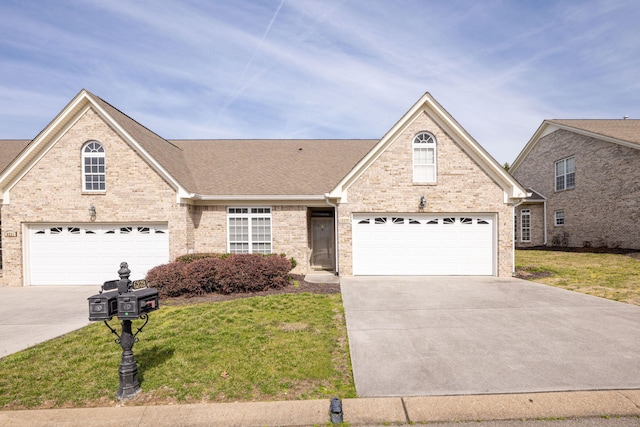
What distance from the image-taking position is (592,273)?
1289 cm

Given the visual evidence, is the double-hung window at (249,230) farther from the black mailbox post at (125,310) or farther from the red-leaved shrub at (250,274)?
the black mailbox post at (125,310)

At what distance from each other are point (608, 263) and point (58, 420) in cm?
2036

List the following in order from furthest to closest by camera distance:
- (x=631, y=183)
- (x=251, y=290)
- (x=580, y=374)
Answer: (x=631, y=183), (x=251, y=290), (x=580, y=374)

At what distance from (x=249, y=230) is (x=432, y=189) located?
7877 mm

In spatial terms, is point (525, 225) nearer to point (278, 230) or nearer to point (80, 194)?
point (278, 230)

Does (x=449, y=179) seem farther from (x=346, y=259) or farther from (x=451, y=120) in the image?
(x=346, y=259)

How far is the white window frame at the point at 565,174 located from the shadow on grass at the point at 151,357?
26814 millimetres

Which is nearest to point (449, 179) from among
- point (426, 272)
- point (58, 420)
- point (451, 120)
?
point (451, 120)

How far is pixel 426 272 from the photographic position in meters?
12.7

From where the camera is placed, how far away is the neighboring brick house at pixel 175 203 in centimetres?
1206

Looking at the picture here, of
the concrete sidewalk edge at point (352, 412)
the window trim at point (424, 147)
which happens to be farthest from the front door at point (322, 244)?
the concrete sidewalk edge at point (352, 412)

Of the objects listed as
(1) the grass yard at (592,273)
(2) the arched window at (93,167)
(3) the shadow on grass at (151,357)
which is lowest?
(1) the grass yard at (592,273)

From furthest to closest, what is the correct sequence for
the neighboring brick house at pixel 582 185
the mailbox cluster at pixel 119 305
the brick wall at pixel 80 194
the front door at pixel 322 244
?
1. the neighboring brick house at pixel 582 185
2. the front door at pixel 322 244
3. the brick wall at pixel 80 194
4. the mailbox cluster at pixel 119 305

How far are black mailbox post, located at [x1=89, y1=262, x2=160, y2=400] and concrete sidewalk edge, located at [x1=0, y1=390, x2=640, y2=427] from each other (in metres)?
0.32
